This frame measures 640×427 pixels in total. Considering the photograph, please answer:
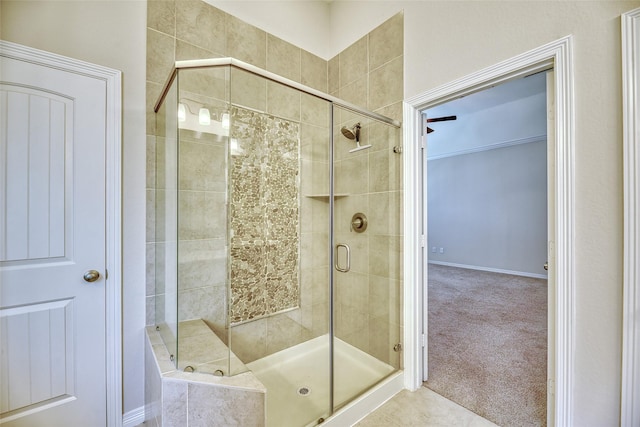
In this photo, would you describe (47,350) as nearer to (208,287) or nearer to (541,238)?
(208,287)

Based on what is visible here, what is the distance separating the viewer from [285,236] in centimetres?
232

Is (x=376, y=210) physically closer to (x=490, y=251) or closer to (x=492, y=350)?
(x=492, y=350)

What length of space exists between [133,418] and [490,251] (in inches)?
254

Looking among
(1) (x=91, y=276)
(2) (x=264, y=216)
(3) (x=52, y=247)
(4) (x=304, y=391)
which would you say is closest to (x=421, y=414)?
(4) (x=304, y=391)

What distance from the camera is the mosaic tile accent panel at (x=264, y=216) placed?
2.03 meters

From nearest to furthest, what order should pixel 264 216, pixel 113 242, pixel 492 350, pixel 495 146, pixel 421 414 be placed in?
pixel 113 242 < pixel 421 414 < pixel 264 216 < pixel 492 350 < pixel 495 146

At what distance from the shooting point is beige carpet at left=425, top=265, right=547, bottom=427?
1800mm

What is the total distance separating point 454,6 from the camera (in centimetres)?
172

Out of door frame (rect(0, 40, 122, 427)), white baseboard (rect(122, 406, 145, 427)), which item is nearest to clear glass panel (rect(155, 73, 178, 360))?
door frame (rect(0, 40, 122, 427))

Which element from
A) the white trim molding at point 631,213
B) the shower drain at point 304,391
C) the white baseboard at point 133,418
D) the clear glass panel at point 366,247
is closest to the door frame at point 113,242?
the white baseboard at point 133,418

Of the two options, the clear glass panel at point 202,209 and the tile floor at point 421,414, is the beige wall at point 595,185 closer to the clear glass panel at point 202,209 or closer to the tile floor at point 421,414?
the tile floor at point 421,414

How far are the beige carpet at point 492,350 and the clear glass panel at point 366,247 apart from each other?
19.3 inches

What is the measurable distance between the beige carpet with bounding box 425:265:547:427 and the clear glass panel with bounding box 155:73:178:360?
1850mm

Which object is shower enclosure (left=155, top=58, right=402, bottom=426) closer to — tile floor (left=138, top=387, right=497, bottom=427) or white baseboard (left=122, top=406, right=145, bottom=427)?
tile floor (left=138, top=387, right=497, bottom=427)
